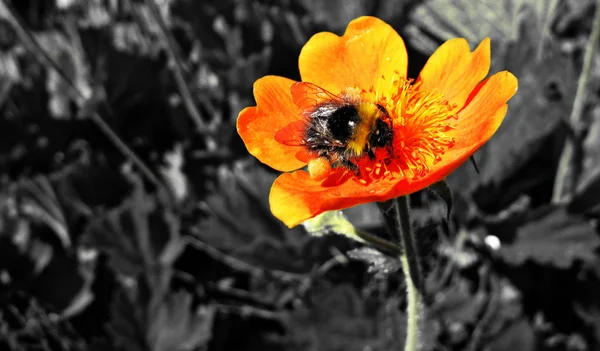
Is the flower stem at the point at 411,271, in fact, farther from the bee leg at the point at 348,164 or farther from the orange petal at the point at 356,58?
the orange petal at the point at 356,58

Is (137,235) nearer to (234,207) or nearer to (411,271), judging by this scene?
(234,207)

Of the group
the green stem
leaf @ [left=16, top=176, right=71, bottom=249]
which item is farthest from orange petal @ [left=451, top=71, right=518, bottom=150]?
leaf @ [left=16, top=176, right=71, bottom=249]

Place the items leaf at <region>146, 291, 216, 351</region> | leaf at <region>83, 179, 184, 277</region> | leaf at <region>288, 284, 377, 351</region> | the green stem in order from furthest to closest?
leaf at <region>83, 179, 184, 277</region>
the green stem
leaf at <region>146, 291, 216, 351</region>
leaf at <region>288, 284, 377, 351</region>

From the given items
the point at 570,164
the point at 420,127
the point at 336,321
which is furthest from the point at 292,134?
the point at 570,164

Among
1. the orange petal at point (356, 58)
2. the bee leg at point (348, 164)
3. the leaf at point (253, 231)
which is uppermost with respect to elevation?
the orange petal at point (356, 58)

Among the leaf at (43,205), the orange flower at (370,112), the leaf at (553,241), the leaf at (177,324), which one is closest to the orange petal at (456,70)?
the orange flower at (370,112)

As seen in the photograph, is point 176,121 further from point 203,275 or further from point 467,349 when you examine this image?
point 467,349

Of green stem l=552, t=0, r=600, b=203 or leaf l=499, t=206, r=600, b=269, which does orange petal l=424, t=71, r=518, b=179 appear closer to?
leaf l=499, t=206, r=600, b=269
